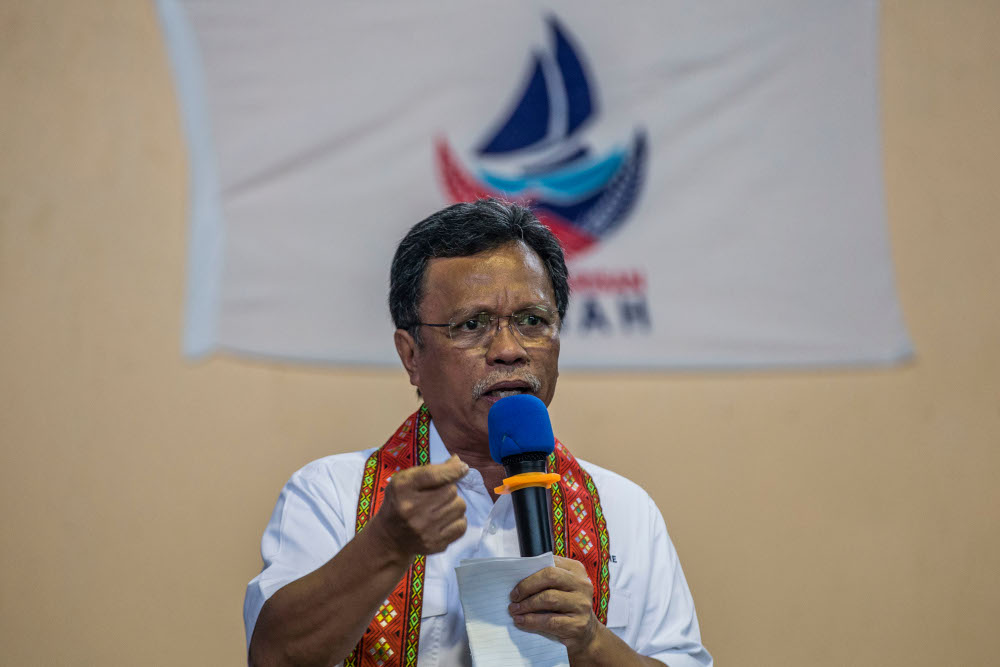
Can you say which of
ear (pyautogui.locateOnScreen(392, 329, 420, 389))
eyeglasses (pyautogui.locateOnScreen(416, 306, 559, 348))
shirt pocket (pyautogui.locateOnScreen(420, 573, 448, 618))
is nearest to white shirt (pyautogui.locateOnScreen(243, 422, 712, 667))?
shirt pocket (pyautogui.locateOnScreen(420, 573, 448, 618))

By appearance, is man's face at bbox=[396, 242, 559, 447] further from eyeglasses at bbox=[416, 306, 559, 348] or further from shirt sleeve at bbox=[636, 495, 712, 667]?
shirt sleeve at bbox=[636, 495, 712, 667]

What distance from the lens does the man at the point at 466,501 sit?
1612 millimetres

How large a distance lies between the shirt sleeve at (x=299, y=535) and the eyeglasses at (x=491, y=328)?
360 millimetres

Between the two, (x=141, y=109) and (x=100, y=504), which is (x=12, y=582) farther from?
(x=141, y=109)

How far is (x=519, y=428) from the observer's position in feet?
4.82

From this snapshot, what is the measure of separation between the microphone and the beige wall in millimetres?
1686

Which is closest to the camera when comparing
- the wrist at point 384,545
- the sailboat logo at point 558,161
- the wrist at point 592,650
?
the wrist at point 384,545

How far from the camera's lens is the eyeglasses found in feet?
5.91

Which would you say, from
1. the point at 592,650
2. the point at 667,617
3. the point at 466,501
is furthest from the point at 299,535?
the point at 667,617

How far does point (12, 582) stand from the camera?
283cm

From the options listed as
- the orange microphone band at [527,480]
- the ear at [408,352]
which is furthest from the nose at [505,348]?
the orange microphone band at [527,480]

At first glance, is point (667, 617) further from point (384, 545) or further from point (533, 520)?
point (384, 545)

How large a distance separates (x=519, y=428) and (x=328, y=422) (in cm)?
174

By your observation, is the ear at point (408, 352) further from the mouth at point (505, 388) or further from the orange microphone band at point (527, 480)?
the orange microphone band at point (527, 480)
